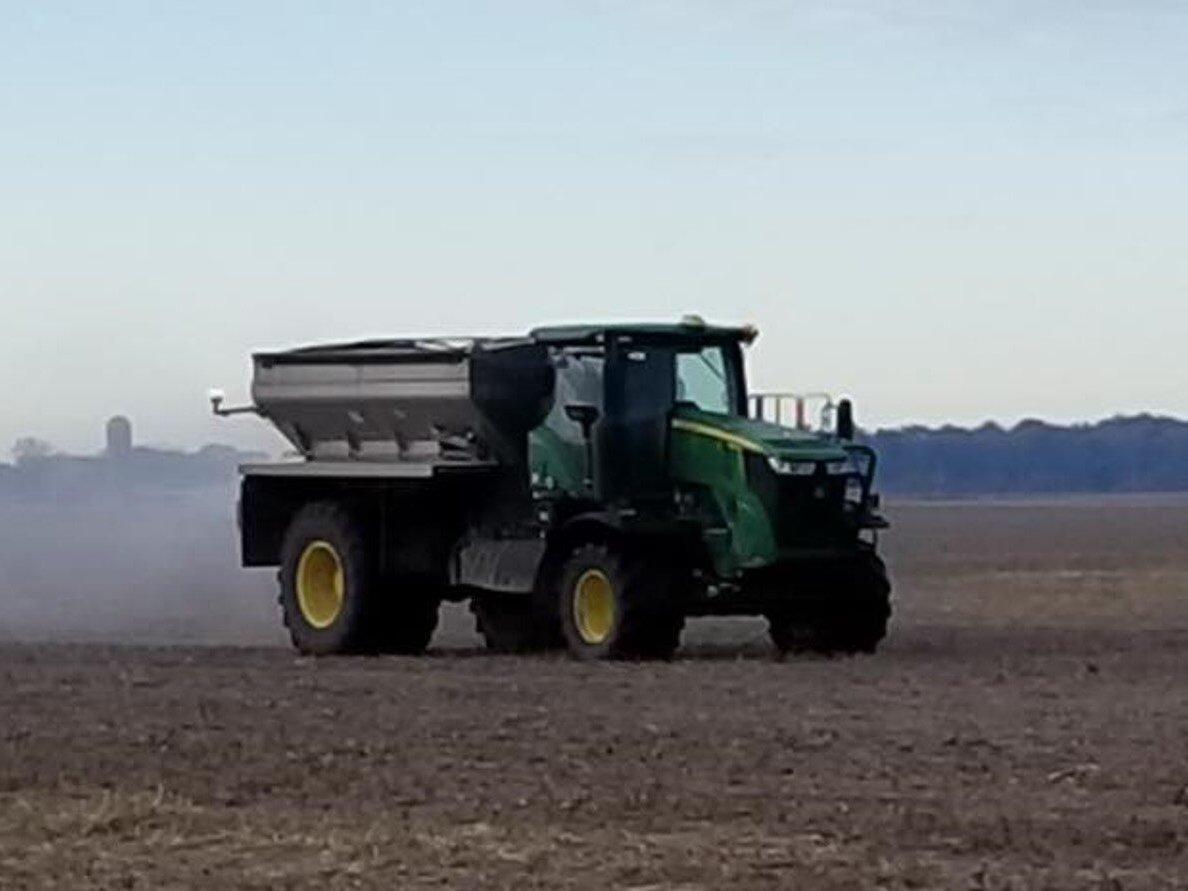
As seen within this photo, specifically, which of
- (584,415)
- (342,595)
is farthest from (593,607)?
(342,595)

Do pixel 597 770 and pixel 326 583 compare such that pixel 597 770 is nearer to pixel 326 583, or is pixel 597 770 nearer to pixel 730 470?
pixel 730 470

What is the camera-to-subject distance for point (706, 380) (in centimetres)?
2884

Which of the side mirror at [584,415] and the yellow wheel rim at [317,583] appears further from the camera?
the yellow wheel rim at [317,583]

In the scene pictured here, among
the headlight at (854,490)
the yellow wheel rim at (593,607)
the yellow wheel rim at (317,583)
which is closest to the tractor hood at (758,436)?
the headlight at (854,490)

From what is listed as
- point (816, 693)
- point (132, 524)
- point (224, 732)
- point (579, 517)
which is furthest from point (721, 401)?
point (132, 524)

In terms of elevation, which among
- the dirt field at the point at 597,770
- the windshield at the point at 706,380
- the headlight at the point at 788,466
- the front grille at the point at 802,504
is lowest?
the dirt field at the point at 597,770

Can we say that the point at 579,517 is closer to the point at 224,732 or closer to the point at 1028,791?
the point at 224,732

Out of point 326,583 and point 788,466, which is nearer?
point 788,466

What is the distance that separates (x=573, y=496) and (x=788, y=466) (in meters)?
1.95

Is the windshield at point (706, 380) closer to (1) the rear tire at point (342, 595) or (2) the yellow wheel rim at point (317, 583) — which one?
(1) the rear tire at point (342, 595)

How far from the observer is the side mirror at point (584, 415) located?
27969 mm

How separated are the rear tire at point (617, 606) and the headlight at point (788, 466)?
4.31ft

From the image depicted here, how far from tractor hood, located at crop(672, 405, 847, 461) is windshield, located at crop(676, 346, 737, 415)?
216 mm

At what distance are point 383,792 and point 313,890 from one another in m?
3.28
